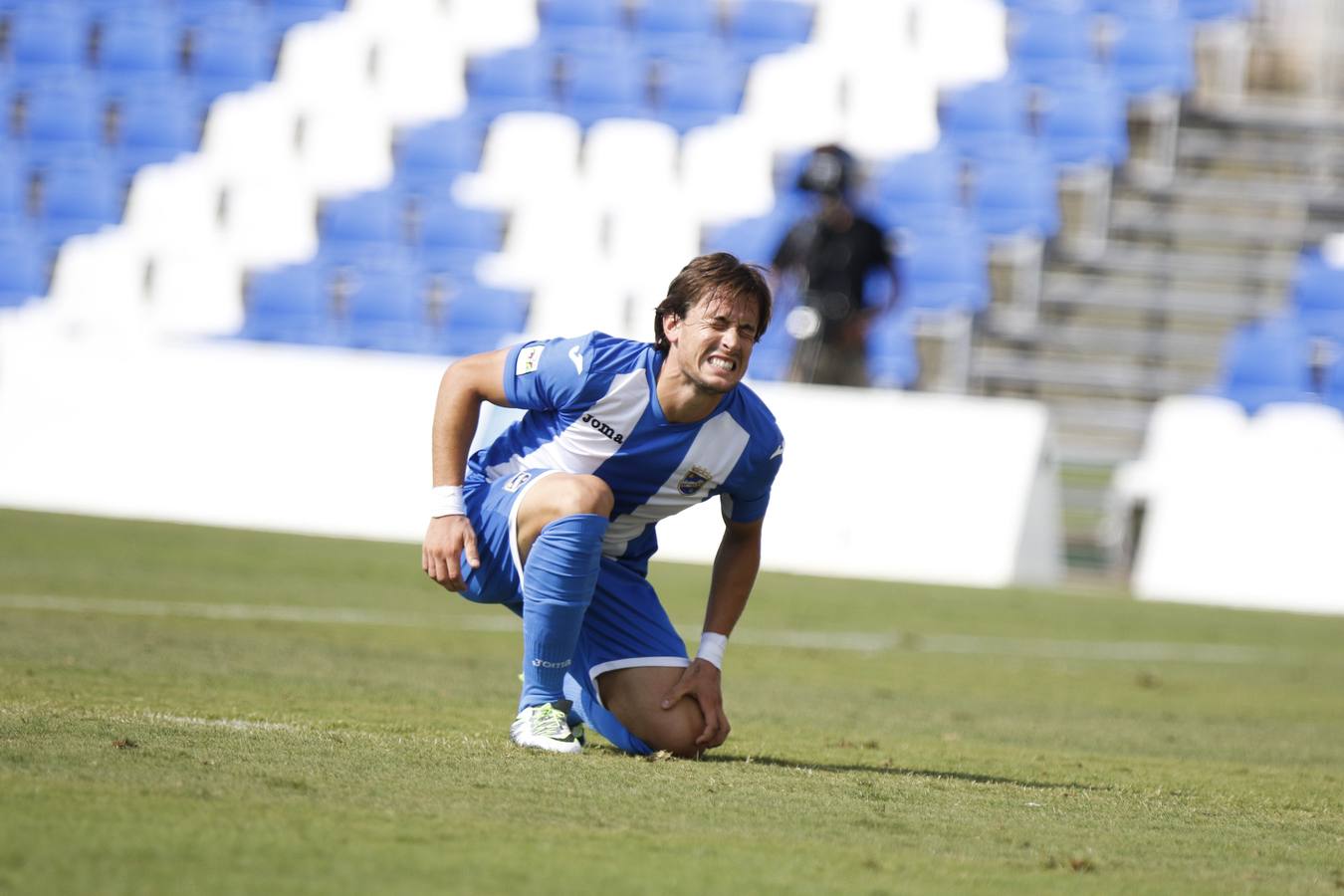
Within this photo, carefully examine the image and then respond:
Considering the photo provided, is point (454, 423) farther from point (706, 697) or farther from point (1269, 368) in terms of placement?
point (1269, 368)

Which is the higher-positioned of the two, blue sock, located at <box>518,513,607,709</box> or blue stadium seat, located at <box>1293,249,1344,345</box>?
blue stadium seat, located at <box>1293,249,1344,345</box>

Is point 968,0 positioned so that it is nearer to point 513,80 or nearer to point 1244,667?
point 513,80

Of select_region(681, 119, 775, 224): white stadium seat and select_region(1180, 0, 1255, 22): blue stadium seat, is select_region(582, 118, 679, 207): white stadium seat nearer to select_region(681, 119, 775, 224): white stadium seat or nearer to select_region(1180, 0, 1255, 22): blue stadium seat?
select_region(681, 119, 775, 224): white stadium seat

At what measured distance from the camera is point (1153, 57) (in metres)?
19.3

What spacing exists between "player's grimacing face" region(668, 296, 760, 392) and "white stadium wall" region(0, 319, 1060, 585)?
8174 millimetres

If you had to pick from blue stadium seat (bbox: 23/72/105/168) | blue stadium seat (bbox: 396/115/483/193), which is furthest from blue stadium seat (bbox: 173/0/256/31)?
blue stadium seat (bbox: 396/115/483/193)

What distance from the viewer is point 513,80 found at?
67.0ft

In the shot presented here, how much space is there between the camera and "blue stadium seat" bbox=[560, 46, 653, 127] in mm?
19859

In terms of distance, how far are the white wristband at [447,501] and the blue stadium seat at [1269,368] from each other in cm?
1175

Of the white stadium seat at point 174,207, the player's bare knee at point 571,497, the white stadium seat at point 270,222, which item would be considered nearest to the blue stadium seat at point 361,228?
the white stadium seat at point 270,222

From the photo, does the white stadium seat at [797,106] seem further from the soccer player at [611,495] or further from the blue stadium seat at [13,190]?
the soccer player at [611,495]

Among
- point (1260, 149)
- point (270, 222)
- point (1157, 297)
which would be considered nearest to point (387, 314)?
point (270, 222)

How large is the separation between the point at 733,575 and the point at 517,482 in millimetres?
679

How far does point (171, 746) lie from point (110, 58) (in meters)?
18.5
